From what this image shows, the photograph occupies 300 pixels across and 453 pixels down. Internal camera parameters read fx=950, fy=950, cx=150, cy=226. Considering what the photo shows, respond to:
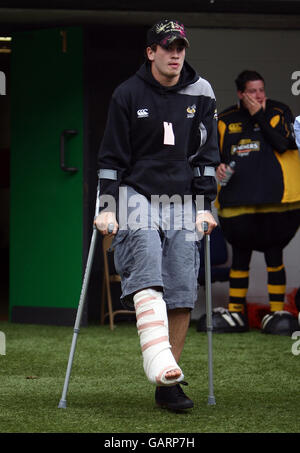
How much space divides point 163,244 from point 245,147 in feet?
10.5

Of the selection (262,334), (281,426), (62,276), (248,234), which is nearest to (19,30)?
(62,276)

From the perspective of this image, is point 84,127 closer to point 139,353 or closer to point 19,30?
point 19,30

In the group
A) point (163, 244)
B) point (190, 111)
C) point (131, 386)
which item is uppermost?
point (190, 111)

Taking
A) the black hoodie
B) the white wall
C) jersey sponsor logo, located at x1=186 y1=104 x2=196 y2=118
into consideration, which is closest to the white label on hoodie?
the black hoodie

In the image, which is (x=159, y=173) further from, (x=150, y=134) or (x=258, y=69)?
(x=258, y=69)

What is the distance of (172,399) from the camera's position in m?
4.06

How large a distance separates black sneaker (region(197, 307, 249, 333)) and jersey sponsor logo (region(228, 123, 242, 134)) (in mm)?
1374

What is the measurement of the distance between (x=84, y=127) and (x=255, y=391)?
3717 millimetres

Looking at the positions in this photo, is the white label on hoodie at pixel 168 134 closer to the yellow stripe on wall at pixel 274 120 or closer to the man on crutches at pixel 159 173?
the man on crutches at pixel 159 173

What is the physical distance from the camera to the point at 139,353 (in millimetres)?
6105

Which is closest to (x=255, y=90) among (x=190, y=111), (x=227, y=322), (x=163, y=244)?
(x=227, y=322)

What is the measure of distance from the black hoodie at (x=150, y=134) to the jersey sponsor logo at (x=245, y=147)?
300 centimetres

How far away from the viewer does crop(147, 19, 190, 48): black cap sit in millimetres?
4059

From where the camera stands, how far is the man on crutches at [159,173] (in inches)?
160
